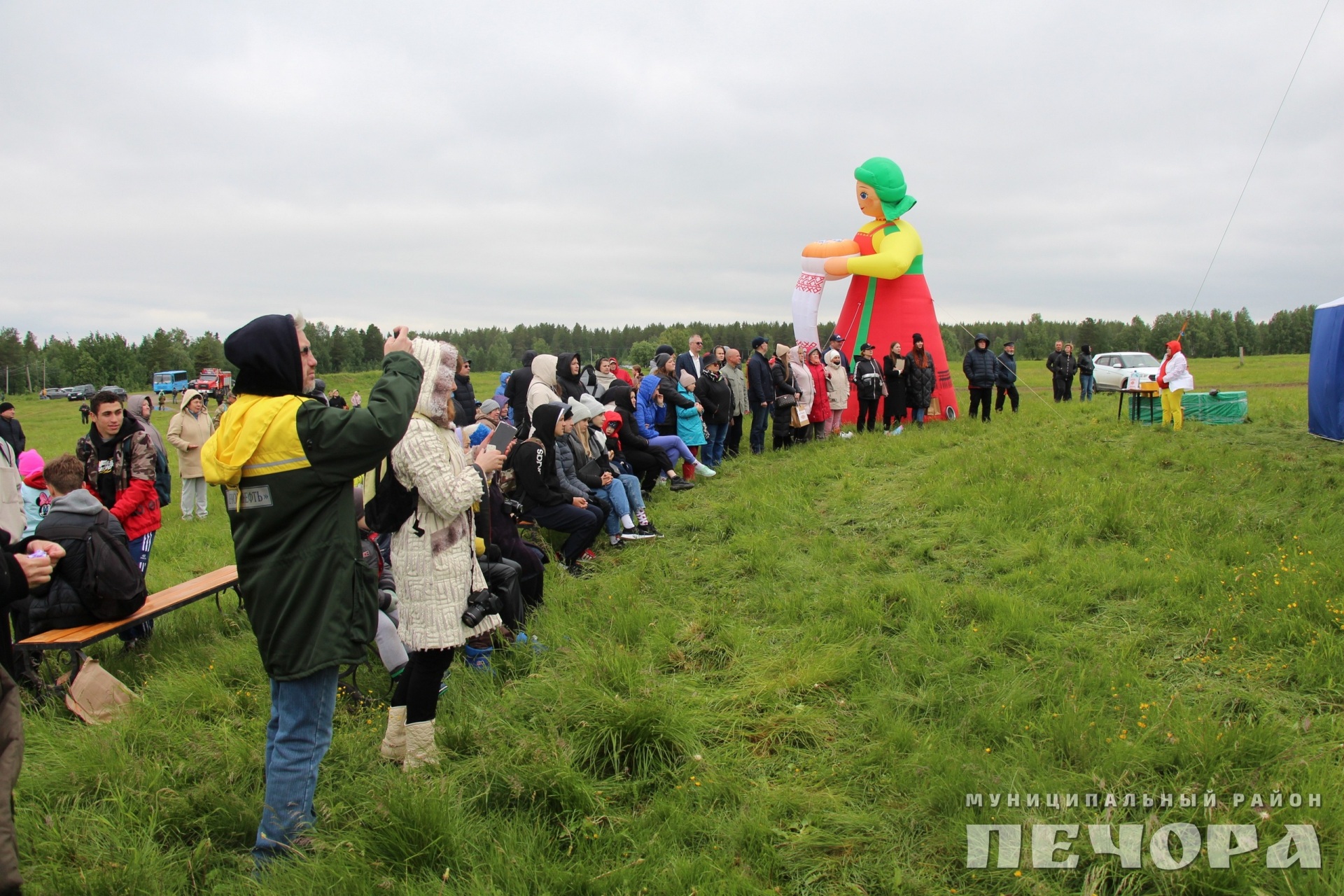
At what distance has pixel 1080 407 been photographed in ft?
46.1

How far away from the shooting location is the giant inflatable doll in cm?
1273

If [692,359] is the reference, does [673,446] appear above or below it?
below

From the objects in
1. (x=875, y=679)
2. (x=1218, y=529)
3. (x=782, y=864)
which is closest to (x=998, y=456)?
(x=1218, y=529)

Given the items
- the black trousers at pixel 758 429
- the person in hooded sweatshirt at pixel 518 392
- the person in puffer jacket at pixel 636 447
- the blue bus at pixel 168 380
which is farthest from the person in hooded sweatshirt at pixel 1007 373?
the blue bus at pixel 168 380

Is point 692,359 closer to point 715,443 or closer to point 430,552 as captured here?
point 715,443

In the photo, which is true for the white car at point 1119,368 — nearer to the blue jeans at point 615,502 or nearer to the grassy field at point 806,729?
the grassy field at point 806,729

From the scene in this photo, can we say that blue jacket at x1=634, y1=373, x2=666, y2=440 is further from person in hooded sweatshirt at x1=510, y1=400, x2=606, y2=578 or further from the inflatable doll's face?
the inflatable doll's face

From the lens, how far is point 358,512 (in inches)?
182

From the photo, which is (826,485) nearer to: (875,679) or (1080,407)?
(875,679)

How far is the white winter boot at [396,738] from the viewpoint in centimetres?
351

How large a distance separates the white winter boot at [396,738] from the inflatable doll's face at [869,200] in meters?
11.8

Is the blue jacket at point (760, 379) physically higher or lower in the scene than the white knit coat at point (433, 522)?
higher

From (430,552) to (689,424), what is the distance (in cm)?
688

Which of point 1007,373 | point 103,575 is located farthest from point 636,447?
point 1007,373
